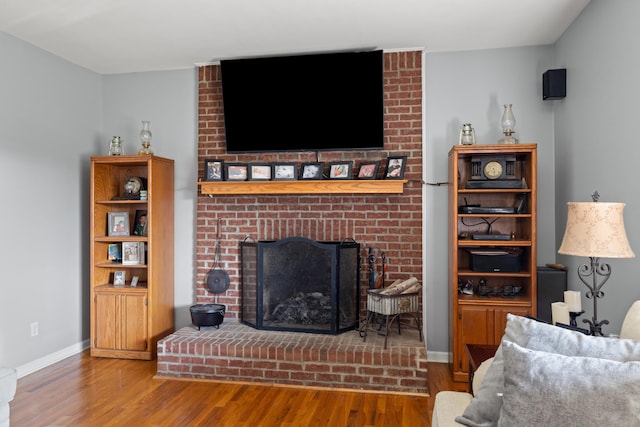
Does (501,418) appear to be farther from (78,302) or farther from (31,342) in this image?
(78,302)

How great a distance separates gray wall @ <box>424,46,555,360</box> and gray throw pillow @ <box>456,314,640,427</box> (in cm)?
226

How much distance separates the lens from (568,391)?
130cm

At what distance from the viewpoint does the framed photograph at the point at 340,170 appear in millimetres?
3818

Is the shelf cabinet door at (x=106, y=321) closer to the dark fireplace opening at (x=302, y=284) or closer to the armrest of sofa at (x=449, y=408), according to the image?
the dark fireplace opening at (x=302, y=284)

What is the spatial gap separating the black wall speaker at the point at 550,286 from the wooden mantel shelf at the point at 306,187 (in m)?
1.24

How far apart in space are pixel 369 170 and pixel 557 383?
8.58 ft

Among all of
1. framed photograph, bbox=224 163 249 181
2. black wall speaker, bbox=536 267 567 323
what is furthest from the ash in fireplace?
black wall speaker, bbox=536 267 567 323

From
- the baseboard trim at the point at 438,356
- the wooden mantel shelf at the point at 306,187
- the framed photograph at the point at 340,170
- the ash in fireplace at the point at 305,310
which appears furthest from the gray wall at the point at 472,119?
the ash in fireplace at the point at 305,310

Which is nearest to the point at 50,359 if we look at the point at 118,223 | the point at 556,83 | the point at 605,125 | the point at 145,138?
the point at 118,223

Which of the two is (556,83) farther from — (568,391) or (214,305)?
(214,305)

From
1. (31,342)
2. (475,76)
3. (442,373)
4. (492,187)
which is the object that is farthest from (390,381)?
(31,342)

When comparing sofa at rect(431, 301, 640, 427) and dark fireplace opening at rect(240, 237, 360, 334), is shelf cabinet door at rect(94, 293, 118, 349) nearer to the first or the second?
dark fireplace opening at rect(240, 237, 360, 334)

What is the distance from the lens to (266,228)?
4090 mm

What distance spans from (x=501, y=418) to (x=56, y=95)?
4.14 meters
